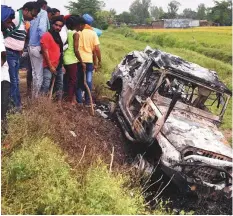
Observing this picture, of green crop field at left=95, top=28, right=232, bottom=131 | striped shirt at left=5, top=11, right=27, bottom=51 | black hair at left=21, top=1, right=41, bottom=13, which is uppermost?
black hair at left=21, top=1, right=41, bottom=13

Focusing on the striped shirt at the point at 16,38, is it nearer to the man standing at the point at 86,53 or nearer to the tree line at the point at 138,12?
the man standing at the point at 86,53

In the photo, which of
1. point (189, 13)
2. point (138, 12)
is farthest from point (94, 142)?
point (189, 13)

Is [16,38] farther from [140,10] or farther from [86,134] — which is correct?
[140,10]

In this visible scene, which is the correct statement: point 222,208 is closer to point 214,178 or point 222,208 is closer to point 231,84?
point 214,178

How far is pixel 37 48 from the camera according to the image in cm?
696

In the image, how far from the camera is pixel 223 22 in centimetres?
6097

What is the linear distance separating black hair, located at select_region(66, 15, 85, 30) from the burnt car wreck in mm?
1451

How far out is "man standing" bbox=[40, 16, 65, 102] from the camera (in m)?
6.81

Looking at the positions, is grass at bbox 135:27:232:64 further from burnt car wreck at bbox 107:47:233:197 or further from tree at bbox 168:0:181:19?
tree at bbox 168:0:181:19

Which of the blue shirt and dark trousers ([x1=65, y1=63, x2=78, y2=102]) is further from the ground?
the blue shirt

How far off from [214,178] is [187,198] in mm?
473

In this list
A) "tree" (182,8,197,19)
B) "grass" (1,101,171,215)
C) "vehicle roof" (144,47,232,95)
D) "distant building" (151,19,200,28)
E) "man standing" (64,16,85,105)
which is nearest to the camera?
"grass" (1,101,171,215)

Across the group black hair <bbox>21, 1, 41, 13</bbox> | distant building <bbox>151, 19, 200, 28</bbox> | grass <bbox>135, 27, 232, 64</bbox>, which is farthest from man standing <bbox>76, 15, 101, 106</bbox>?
distant building <bbox>151, 19, 200, 28</bbox>

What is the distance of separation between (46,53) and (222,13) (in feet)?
188
